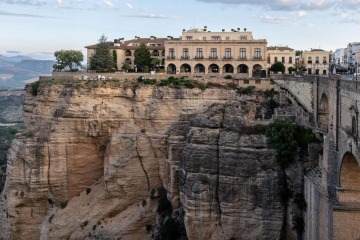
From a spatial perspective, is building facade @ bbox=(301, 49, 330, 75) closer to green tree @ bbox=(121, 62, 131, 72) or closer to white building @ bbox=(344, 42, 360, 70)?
green tree @ bbox=(121, 62, 131, 72)

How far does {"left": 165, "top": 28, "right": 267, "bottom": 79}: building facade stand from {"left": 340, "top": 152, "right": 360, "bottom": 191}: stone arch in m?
26.0

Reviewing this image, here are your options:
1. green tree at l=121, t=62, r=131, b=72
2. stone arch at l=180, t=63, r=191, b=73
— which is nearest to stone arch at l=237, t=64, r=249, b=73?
stone arch at l=180, t=63, r=191, b=73

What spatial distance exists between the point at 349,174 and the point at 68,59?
38.8 m

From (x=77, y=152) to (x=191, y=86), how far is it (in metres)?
10.1

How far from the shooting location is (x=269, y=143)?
34.9 metres

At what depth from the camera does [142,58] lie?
56.8 m

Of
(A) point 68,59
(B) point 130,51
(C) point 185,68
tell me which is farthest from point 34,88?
Result: (C) point 185,68

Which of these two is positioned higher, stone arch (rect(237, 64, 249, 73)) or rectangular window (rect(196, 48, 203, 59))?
rectangular window (rect(196, 48, 203, 59))

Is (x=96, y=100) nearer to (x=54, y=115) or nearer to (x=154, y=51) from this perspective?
(x=54, y=115)

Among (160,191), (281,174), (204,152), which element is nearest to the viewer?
(281,174)

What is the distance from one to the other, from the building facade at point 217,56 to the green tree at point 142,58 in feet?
8.22

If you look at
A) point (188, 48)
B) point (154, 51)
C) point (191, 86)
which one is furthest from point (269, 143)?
point (154, 51)

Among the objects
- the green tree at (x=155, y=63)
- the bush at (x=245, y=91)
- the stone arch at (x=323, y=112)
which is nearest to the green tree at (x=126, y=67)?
the green tree at (x=155, y=63)

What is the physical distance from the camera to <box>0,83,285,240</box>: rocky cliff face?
41.2 m
